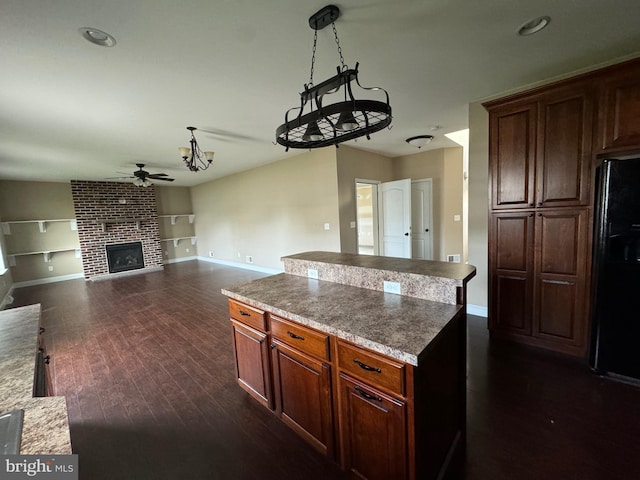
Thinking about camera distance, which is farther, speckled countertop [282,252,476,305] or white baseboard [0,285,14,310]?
white baseboard [0,285,14,310]

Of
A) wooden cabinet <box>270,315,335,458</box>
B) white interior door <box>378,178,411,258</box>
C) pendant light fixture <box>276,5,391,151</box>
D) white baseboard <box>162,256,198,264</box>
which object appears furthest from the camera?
white baseboard <box>162,256,198,264</box>

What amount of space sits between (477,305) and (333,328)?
2850 mm

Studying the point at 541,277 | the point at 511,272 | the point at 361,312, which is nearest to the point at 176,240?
the point at 361,312

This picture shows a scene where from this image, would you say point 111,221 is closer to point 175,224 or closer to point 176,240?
point 175,224

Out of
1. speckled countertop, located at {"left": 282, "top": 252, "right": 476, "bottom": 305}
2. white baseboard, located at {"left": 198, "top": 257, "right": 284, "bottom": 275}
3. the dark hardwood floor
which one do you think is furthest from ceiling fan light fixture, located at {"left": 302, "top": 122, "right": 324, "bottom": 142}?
white baseboard, located at {"left": 198, "top": 257, "right": 284, "bottom": 275}

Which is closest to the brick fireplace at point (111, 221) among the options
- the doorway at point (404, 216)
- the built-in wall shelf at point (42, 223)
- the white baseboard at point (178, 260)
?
the built-in wall shelf at point (42, 223)

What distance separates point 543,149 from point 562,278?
121cm

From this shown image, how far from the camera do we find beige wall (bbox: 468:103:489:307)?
3074 mm

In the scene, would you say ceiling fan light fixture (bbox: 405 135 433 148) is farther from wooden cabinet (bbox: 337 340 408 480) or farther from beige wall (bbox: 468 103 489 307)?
wooden cabinet (bbox: 337 340 408 480)

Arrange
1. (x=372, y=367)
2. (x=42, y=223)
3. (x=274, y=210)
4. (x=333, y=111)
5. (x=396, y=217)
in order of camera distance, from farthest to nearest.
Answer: (x=42, y=223) < (x=274, y=210) < (x=396, y=217) < (x=333, y=111) < (x=372, y=367)

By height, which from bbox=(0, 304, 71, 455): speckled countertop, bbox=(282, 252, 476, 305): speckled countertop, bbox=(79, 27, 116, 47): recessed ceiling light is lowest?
bbox=(0, 304, 71, 455): speckled countertop

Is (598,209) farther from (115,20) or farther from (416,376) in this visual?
(115,20)

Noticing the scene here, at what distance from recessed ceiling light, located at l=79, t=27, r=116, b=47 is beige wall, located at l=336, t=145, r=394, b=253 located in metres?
3.27

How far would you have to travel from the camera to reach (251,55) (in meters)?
2.01
